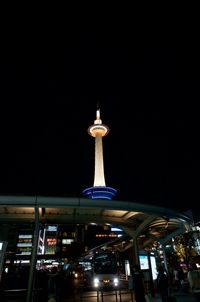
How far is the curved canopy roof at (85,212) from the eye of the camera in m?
12.6

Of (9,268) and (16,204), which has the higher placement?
(16,204)

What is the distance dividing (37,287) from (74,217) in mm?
5154

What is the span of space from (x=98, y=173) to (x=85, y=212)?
33.0m

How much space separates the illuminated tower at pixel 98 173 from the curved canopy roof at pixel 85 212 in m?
15.8

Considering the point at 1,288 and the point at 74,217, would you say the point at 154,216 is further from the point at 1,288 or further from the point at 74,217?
the point at 1,288

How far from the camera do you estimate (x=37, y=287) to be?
43.7 ft

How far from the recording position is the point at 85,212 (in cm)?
1627

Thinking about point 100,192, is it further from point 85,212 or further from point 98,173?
point 85,212

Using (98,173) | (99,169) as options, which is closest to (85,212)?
(98,173)

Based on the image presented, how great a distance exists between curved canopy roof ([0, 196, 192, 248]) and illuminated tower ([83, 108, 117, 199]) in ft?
51.9

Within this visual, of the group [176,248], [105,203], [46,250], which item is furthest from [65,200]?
[46,250]

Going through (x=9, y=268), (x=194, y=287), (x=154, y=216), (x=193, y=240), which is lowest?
(x=194, y=287)

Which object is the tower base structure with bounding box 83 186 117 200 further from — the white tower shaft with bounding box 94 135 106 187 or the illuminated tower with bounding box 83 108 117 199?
the white tower shaft with bounding box 94 135 106 187

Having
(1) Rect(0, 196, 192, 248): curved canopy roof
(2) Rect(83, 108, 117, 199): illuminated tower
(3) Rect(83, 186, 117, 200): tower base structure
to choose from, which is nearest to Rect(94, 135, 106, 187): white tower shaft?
(2) Rect(83, 108, 117, 199): illuminated tower
